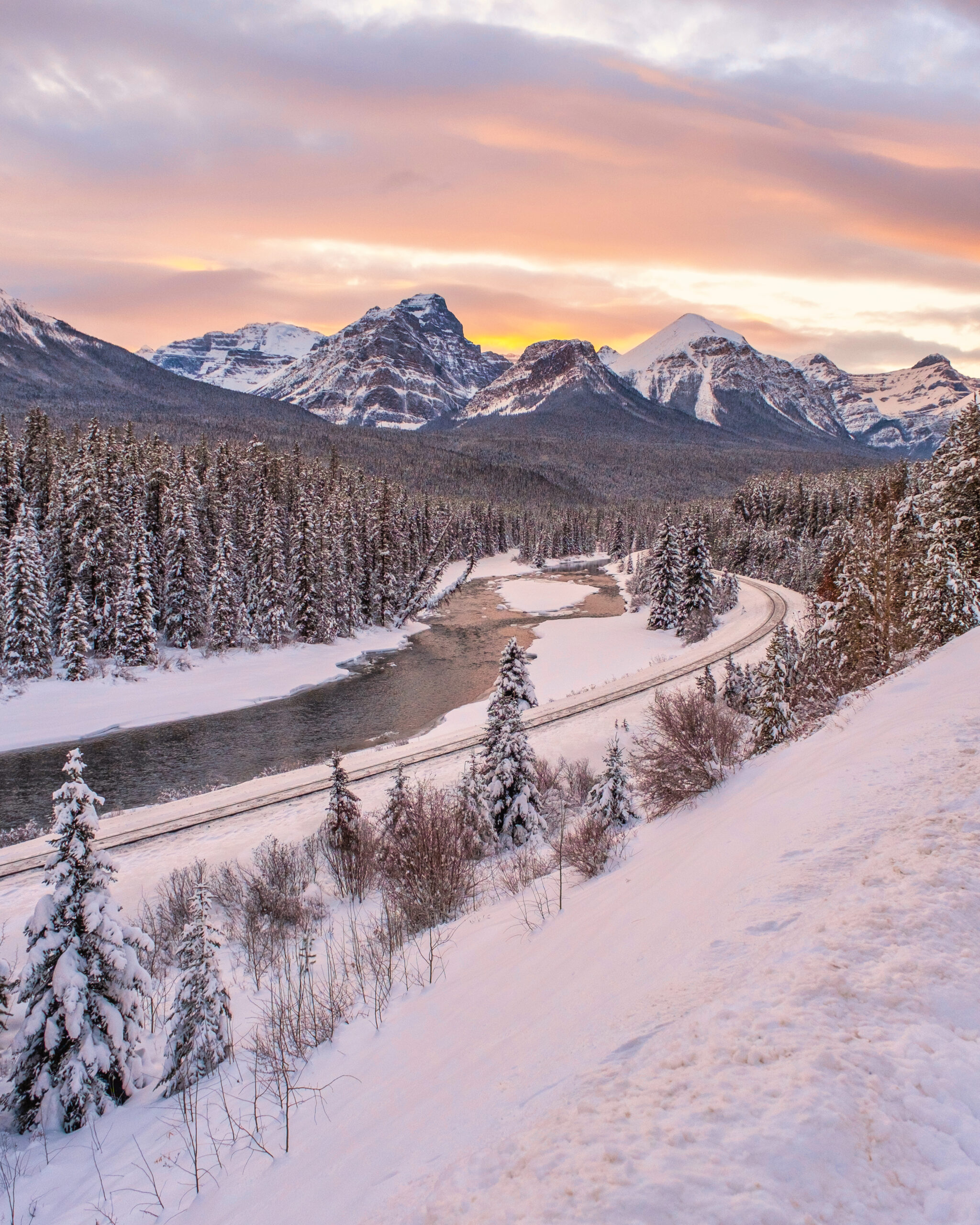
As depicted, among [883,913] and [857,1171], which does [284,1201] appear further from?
[883,913]

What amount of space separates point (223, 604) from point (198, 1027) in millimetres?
45468

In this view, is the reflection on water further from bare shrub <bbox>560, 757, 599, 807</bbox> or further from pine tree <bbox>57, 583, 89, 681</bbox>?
bare shrub <bbox>560, 757, 599, 807</bbox>

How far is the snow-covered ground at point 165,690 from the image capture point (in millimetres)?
35719

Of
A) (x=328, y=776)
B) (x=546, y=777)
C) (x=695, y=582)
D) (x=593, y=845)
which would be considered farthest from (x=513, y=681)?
(x=695, y=582)

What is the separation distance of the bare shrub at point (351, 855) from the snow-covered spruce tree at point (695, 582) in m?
45.7

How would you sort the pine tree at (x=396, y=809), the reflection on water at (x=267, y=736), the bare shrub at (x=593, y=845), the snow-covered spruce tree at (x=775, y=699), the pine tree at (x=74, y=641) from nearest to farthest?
the bare shrub at (x=593, y=845), the pine tree at (x=396, y=809), the snow-covered spruce tree at (x=775, y=699), the reflection on water at (x=267, y=736), the pine tree at (x=74, y=641)

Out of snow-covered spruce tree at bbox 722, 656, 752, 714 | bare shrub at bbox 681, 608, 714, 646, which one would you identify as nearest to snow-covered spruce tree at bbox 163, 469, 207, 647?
snow-covered spruce tree at bbox 722, 656, 752, 714

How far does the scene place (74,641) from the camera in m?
41.3

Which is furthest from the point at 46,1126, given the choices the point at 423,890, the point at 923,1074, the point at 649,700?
the point at 649,700

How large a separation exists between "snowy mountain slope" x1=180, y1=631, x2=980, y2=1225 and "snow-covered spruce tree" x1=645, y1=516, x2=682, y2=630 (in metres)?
52.2

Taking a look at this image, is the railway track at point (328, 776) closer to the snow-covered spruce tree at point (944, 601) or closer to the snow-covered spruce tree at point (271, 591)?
the snow-covered spruce tree at point (944, 601)

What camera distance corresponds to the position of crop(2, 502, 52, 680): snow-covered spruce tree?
39.2m

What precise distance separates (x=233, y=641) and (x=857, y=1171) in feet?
175

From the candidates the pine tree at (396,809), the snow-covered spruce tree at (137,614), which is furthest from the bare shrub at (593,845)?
the snow-covered spruce tree at (137,614)
